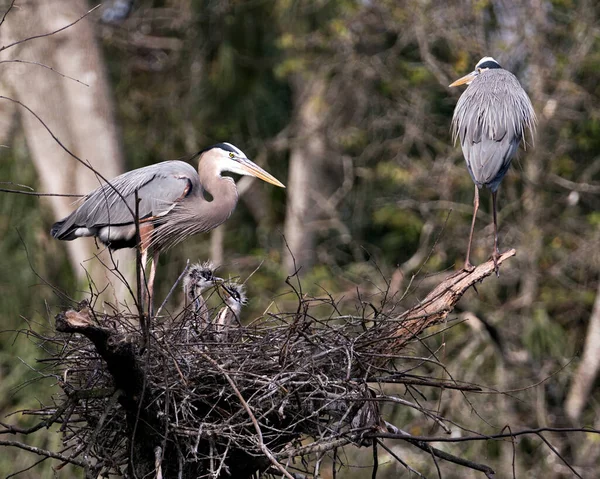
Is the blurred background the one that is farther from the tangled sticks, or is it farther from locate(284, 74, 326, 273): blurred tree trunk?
the tangled sticks

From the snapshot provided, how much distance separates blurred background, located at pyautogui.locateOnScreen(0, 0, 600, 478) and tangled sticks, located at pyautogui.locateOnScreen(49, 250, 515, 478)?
349 cm

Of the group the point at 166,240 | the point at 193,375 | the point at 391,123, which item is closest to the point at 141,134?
the point at 391,123

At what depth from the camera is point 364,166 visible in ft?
37.1

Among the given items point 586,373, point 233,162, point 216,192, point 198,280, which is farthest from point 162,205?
point 586,373

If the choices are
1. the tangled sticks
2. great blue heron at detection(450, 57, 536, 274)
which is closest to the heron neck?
great blue heron at detection(450, 57, 536, 274)

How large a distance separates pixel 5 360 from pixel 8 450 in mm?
934

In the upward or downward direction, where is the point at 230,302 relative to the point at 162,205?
downward

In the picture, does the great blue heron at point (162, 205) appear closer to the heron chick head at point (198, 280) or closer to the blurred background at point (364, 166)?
the heron chick head at point (198, 280)

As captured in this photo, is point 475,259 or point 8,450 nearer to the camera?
point 475,259

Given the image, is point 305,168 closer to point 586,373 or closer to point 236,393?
point 586,373

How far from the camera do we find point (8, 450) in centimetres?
1065

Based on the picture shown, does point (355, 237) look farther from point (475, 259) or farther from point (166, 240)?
point (166, 240)

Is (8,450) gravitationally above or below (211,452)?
below

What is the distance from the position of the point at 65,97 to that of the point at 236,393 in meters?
6.44
